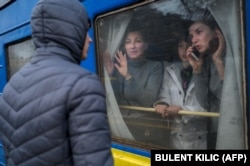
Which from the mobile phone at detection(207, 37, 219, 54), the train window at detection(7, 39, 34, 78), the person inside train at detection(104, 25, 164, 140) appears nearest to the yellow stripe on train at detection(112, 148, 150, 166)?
the person inside train at detection(104, 25, 164, 140)

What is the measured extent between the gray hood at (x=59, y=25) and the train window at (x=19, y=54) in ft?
5.79

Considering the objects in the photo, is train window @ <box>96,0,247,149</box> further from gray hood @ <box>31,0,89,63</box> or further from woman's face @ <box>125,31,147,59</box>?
gray hood @ <box>31,0,89,63</box>

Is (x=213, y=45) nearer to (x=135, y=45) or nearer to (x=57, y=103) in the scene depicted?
(x=135, y=45)

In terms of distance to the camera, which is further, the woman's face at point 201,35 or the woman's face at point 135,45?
the woman's face at point 135,45

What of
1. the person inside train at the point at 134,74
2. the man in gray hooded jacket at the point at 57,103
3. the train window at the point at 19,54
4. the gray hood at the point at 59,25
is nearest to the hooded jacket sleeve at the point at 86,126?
the man in gray hooded jacket at the point at 57,103

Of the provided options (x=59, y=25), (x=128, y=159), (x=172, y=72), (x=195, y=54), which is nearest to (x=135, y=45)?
(x=172, y=72)

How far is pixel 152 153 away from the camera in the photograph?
183 centimetres

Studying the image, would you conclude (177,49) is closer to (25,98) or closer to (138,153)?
(138,153)

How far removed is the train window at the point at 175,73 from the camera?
1467mm

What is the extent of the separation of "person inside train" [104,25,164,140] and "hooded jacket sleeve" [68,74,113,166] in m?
0.73

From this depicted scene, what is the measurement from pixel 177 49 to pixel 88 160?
80 cm

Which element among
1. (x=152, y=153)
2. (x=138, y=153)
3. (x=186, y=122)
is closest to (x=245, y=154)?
(x=186, y=122)

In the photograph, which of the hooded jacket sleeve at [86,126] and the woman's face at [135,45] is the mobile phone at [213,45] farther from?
the hooded jacket sleeve at [86,126]

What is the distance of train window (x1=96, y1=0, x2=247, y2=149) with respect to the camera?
1.47 metres
